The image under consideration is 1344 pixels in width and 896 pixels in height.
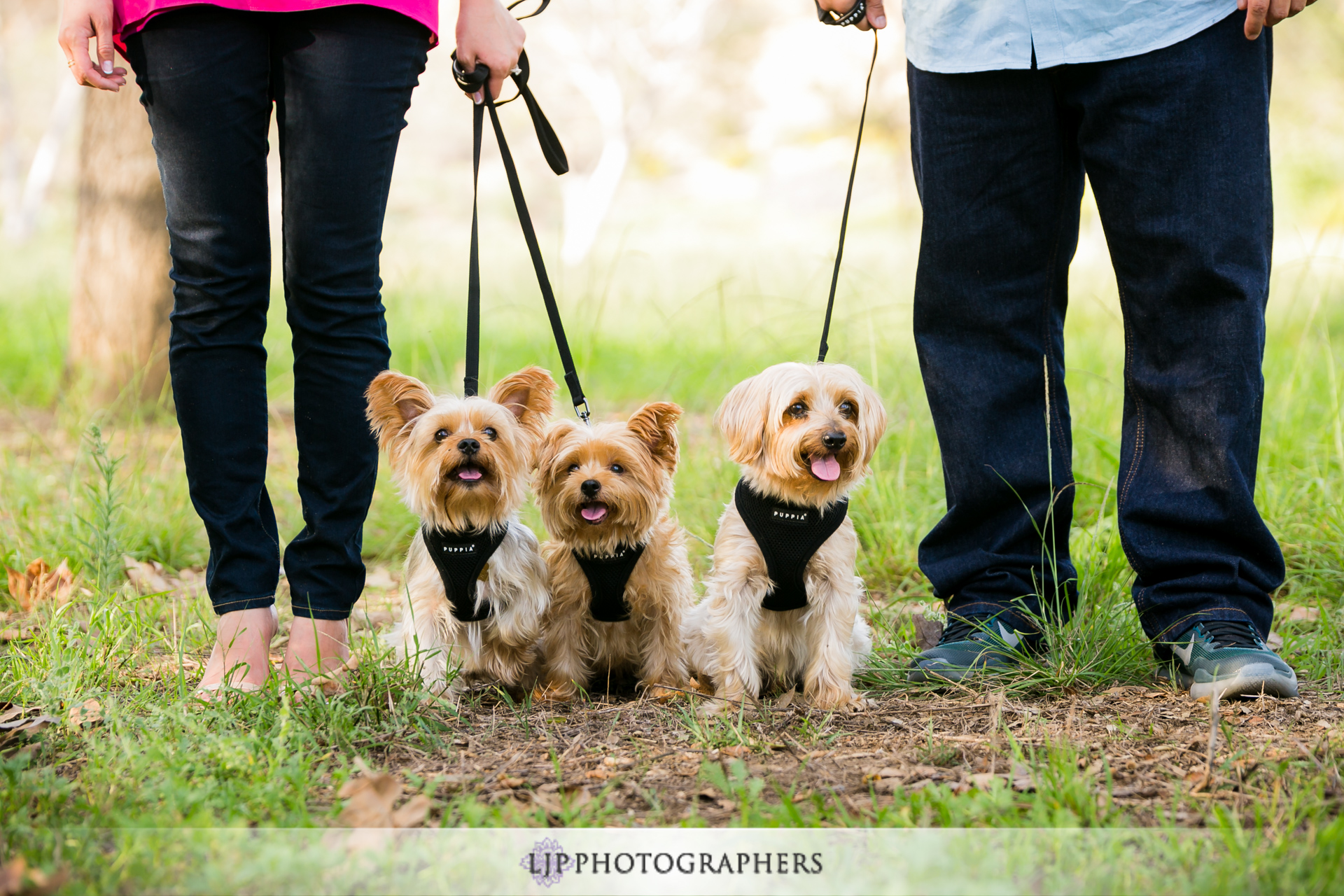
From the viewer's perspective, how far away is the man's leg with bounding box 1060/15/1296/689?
100 inches

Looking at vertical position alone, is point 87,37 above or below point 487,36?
below

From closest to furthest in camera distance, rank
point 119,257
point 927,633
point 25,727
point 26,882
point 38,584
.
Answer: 1. point 26,882
2. point 25,727
3. point 927,633
4. point 38,584
5. point 119,257

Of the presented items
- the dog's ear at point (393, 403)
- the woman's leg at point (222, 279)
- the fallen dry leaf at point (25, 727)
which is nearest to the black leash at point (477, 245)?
the dog's ear at point (393, 403)

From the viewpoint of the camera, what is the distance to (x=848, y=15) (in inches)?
115

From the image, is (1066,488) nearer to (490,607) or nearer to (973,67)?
(973,67)

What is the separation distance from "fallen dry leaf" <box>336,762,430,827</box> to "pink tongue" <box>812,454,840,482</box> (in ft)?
4.25

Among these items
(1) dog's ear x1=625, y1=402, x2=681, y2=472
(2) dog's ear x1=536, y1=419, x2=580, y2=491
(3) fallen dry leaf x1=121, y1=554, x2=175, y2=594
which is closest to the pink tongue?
(1) dog's ear x1=625, y1=402, x2=681, y2=472

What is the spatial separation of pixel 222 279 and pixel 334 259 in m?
0.29

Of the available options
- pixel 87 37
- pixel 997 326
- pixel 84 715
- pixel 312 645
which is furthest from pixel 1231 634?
pixel 87 37

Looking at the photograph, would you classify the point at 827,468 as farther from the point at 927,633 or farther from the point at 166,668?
the point at 166,668

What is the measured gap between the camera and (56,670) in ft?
8.69

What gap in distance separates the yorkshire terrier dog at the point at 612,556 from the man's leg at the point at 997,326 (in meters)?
0.82

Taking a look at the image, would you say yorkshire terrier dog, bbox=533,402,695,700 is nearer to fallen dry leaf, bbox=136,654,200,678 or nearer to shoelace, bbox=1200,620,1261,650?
fallen dry leaf, bbox=136,654,200,678

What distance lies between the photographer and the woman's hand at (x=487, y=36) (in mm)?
2777
